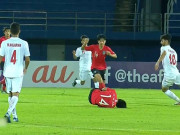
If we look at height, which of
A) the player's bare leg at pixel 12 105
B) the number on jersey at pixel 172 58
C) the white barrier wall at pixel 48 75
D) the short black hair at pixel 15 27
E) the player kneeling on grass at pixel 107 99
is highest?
the short black hair at pixel 15 27

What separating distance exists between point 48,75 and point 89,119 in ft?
62.9

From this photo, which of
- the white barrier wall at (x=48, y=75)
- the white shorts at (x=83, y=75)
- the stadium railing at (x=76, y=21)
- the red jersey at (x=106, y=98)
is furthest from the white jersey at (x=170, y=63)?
the stadium railing at (x=76, y=21)

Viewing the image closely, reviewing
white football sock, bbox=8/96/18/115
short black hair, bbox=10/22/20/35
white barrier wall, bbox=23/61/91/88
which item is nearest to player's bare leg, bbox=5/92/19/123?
white football sock, bbox=8/96/18/115

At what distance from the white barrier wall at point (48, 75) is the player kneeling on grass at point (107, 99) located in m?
14.5

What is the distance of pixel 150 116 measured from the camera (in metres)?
18.8

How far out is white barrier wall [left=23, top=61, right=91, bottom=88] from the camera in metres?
36.5

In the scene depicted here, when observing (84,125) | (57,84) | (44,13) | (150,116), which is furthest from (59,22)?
(84,125)

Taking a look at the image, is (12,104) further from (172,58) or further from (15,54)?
(172,58)

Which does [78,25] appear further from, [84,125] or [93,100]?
[84,125]

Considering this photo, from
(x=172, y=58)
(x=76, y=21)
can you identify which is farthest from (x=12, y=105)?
(x=76, y=21)

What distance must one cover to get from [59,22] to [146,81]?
32.4 ft

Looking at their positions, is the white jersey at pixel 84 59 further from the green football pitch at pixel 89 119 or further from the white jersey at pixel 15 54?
the white jersey at pixel 15 54

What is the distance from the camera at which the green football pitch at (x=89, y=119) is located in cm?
1458

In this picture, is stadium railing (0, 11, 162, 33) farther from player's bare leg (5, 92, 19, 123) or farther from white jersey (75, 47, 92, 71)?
player's bare leg (5, 92, 19, 123)
